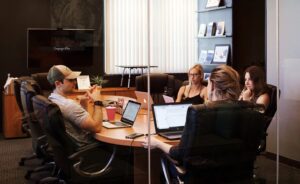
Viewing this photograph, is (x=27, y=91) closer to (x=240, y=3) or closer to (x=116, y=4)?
(x=116, y=4)

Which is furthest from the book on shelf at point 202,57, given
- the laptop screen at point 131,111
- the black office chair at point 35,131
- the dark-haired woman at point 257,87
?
the black office chair at point 35,131

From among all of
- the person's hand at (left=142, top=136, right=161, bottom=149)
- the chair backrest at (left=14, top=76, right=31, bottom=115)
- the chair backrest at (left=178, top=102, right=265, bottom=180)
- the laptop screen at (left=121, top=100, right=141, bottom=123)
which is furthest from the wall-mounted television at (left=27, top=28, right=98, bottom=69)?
the chair backrest at (left=178, top=102, right=265, bottom=180)

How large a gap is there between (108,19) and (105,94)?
908 millimetres

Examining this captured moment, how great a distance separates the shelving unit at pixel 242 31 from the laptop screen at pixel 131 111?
1.46 meters

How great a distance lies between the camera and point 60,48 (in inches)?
178

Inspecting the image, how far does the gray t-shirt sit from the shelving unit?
1.98 metres

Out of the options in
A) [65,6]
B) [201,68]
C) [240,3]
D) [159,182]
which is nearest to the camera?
[159,182]

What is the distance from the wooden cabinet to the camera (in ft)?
14.5

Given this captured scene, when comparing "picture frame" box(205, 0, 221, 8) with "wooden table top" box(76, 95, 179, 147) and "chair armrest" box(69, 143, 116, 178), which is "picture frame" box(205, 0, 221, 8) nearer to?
"wooden table top" box(76, 95, 179, 147)

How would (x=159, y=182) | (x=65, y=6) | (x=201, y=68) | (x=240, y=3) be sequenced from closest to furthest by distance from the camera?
(x=159, y=182)
(x=201, y=68)
(x=65, y=6)
(x=240, y=3)

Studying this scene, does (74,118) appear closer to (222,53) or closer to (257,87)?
(257,87)

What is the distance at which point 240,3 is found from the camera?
5.42m

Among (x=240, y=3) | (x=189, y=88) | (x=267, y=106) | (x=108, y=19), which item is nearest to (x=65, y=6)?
(x=108, y=19)

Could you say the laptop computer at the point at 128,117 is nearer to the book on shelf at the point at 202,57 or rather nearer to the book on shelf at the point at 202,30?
the book on shelf at the point at 202,57
